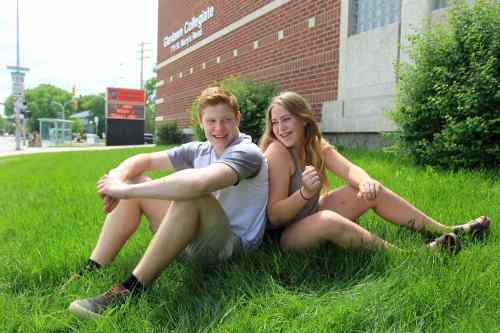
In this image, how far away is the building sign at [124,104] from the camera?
113 feet

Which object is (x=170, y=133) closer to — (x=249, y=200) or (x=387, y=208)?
(x=387, y=208)

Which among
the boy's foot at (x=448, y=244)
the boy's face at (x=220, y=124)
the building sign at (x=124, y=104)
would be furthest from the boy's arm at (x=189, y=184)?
the building sign at (x=124, y=104)

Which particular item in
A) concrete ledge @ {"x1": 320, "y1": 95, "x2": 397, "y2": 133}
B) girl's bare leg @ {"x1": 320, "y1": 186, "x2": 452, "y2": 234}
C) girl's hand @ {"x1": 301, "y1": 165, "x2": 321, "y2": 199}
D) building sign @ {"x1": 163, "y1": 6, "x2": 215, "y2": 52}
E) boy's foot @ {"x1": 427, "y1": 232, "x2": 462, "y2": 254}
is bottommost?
boy's foot @ {"x1": 427, "y1": 232, "x2": 462, "y2": 254}

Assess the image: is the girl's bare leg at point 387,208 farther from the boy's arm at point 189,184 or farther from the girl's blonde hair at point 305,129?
the boy's arm at point 189,184

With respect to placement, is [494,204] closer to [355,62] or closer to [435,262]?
[435,262]

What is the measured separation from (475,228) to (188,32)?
1915 cm

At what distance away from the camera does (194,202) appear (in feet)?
7.48

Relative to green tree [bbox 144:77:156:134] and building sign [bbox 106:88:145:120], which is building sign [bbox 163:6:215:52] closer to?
building sign [bbox 106:88:145:120]

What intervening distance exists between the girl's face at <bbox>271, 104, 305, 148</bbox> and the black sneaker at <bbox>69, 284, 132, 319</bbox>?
1.29m

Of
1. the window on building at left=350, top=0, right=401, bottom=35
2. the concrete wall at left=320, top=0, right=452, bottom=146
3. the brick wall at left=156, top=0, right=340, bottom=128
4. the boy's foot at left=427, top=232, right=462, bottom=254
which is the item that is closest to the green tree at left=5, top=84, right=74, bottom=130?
the brick wall at left=156, top=0, right=340, bottom=128

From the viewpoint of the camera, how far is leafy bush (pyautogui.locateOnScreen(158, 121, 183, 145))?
20.2m

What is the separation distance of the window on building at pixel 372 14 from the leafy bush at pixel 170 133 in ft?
40.9

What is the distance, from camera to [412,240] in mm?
2809

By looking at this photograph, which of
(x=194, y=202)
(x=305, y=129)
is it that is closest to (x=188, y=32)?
(x=305, y=129)
